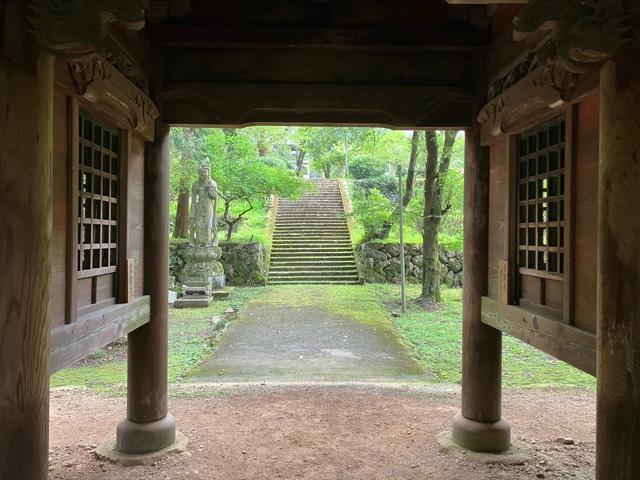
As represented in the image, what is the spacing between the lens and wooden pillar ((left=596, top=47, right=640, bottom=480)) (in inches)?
77.7

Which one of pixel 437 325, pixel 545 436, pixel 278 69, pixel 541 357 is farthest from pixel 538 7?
pixel 437 325

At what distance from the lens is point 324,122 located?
14.1 ft

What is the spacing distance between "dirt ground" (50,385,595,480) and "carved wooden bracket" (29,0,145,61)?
10.5 ft

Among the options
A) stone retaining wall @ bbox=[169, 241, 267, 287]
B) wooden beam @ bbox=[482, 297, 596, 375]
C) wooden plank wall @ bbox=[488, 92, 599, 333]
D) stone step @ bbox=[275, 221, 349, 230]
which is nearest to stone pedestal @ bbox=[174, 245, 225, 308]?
stone retaining wall @ bbox=[169, 241, 267, 287]

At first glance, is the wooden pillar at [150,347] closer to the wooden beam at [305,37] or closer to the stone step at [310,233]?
the wooden beam at [305,37]

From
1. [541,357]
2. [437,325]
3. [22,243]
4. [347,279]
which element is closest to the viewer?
[22,243]

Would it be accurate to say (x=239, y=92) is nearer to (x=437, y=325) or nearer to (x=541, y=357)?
(x=541, y=357)

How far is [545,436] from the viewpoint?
15.2 ft

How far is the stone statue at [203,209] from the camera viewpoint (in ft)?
46.4

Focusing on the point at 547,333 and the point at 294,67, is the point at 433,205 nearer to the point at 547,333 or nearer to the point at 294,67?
the point at 294,67

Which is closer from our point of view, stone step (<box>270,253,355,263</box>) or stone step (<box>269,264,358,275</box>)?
stone step (<box>269,264,358,275</box>)

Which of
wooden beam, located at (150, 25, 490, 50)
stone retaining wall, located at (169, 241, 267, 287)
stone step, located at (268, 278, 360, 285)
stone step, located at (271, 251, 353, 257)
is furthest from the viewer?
stone step, located at (271, 251, 353, 257)

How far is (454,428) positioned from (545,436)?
0.97 m

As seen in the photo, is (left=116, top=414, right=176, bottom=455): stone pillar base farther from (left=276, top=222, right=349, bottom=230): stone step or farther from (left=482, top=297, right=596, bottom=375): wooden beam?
(left=276, top=222, right=349, bottom=230): stone step
